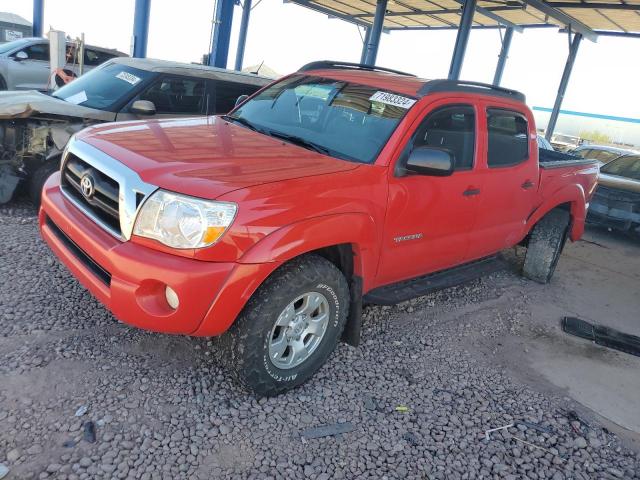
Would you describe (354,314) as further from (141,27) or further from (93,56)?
(141,27)

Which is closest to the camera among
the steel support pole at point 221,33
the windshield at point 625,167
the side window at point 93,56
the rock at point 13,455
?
the rock at point 13,455

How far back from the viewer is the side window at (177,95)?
592cm

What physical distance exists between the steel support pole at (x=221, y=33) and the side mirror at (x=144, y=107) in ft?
21.5

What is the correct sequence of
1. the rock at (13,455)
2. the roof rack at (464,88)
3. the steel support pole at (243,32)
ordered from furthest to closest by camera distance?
1. the steel support pole at (243,32)
2. the roof rack at (464,88)
3. the rock at (13,455)

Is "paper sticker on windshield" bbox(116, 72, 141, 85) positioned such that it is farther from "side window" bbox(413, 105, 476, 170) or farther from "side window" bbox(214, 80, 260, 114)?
"side window" bbox(413, 105, 476, 170)

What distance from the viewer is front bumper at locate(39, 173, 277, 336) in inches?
96.9

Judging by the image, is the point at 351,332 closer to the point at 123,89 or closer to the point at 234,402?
the point at 234,402

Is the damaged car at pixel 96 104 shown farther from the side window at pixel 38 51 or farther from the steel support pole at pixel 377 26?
the steel support pole at pixel 377 26

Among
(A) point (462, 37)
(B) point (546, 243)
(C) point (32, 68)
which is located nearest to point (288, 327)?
(B) point (546, 243)

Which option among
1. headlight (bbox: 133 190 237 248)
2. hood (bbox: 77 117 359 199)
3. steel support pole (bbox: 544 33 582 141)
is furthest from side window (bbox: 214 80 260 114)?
steel support pole (bbox: 544 33 582 141)

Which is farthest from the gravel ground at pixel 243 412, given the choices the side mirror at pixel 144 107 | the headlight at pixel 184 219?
the side mirror at pixel 144 107

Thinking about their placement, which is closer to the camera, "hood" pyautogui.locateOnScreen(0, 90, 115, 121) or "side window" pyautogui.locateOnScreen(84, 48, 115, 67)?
"hood" pyautogui.locateOnScreen(0, 90, 115, 121)

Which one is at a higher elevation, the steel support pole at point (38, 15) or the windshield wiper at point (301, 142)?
the steel support pole at point (38, 15)

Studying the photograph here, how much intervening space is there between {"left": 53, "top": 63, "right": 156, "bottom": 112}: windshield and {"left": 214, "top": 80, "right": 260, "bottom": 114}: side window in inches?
33.5
